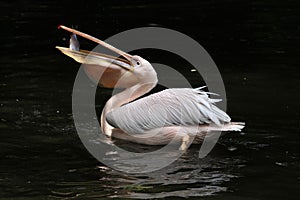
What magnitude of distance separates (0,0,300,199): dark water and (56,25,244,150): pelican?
0.22m

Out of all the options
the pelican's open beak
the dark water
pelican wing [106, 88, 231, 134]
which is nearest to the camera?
the dark water

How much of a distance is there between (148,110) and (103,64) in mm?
561

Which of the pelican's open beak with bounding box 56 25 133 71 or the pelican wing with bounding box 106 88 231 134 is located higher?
the pelican's open beak with bounding box 56 25 133 71

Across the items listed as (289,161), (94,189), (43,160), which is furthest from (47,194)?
(289,161)

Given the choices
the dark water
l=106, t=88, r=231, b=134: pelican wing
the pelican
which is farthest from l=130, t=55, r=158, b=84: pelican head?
the dark water

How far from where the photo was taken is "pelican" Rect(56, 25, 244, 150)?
197 inches

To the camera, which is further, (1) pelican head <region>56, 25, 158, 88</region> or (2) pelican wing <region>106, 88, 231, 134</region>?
(1) pelican head <region>56, 25, 158, 88</region>

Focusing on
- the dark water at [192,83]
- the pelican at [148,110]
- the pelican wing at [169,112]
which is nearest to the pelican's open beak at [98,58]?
the pelican at [148,110]

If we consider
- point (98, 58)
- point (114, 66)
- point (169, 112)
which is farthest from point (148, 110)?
point (98, 58)

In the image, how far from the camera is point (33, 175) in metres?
4.50

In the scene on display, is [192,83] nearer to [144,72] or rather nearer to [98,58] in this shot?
[144,72]

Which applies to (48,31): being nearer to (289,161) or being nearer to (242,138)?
(242,138)

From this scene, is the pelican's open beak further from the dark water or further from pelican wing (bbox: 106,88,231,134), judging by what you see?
the dark water

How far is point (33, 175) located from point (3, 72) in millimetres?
3238
